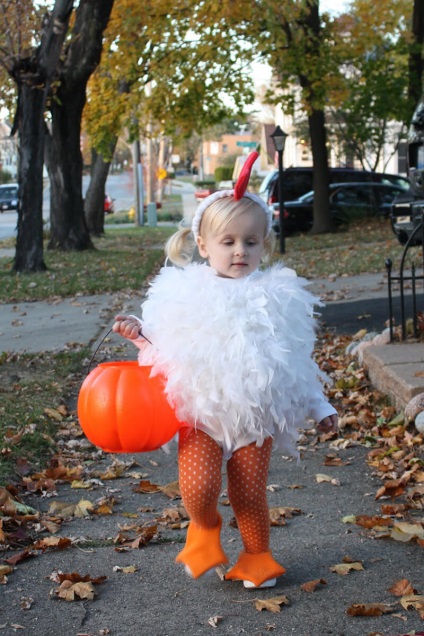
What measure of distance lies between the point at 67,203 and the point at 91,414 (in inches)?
703

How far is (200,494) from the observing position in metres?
3.51

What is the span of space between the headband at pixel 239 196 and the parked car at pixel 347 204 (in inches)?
865

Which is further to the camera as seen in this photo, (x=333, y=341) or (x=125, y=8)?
(x=125, y=8)

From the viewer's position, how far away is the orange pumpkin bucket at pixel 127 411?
3.47 meters

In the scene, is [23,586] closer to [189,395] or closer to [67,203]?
[189,395]

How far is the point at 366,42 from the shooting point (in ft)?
79.2

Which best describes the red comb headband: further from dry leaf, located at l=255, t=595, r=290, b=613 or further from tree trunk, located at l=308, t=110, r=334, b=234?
tree trunk, located at l=308, t=110, r=334, b=234

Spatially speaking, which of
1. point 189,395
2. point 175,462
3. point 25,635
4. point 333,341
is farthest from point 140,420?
point 333,341

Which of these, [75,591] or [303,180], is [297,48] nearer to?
[303,180]

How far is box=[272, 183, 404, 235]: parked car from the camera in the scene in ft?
84.9

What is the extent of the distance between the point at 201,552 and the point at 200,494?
0.76ft

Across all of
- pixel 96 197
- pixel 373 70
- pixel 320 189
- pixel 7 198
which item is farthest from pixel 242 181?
pixel 7 198

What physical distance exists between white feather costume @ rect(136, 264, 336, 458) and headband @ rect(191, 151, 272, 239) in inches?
7.8

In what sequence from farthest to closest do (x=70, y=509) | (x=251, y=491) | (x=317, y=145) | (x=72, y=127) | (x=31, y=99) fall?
(x=317, y=145) → (x=72, y=127) → (x=31, y=99) → (x=70, y=509) → (x=251, y=491)
